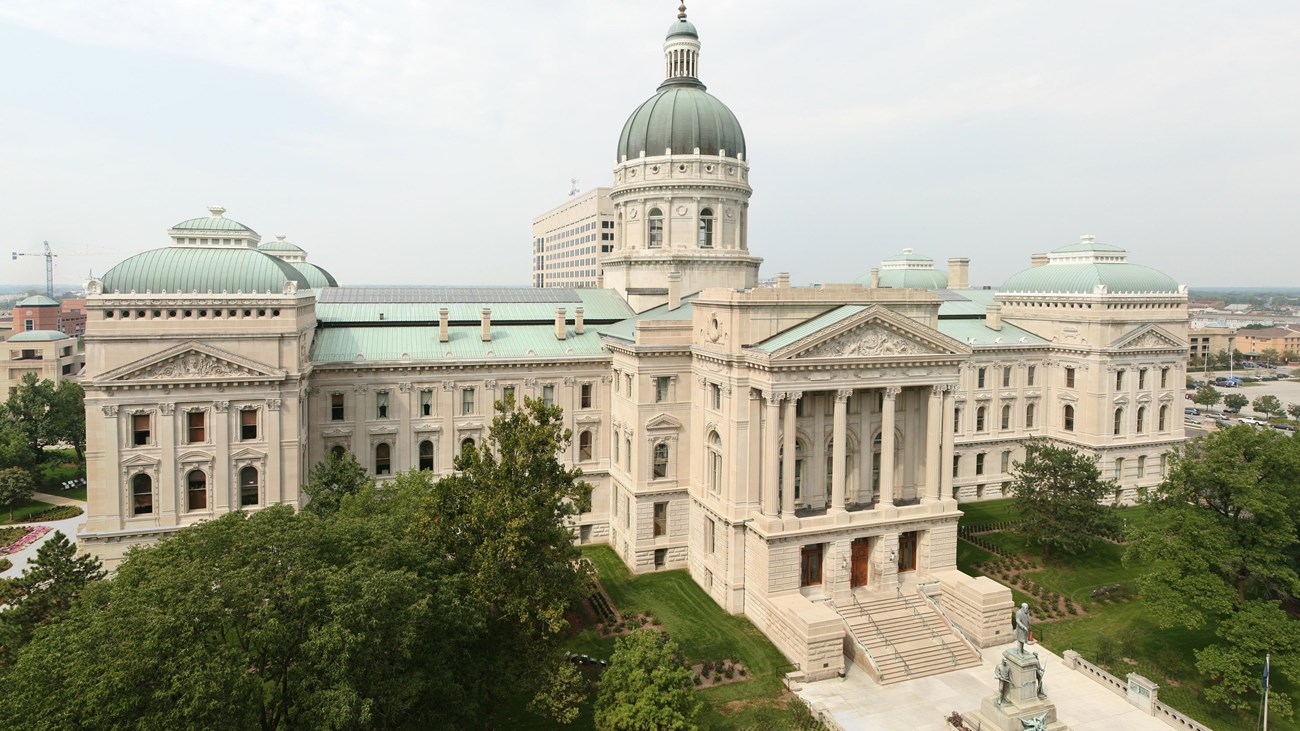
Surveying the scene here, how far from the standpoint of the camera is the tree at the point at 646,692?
2897 centimetres

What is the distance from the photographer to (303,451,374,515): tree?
41.3 meters

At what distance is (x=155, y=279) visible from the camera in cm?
4334

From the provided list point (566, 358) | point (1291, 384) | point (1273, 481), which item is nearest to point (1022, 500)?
point (1273, 481)

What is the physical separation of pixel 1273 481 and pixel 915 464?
17.4 metres

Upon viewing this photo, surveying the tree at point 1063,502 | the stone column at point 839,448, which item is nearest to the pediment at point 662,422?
the stone column at point 839,448

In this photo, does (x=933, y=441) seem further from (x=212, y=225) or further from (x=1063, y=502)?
(x=212, y=225)

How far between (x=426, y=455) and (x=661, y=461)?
1726 cm

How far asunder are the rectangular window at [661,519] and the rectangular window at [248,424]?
24.9 m

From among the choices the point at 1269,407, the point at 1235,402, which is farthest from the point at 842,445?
the point at 1235,402

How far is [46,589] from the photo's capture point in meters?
31.2

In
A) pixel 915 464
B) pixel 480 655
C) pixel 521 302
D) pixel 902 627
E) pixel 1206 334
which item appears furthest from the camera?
pixel 1206 334

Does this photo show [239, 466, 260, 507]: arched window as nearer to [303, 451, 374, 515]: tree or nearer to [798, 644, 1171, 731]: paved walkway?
[303, 451, 374, 515]: tree

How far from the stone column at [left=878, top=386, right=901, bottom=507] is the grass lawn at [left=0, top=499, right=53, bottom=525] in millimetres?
64478

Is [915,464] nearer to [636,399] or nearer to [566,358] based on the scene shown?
[636,399]
